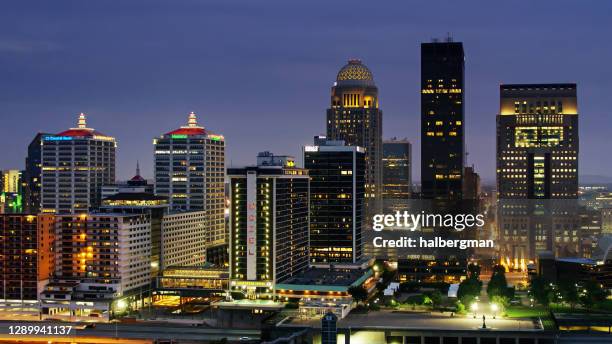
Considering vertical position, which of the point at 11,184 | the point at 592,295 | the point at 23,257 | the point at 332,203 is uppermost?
the point at 11,184

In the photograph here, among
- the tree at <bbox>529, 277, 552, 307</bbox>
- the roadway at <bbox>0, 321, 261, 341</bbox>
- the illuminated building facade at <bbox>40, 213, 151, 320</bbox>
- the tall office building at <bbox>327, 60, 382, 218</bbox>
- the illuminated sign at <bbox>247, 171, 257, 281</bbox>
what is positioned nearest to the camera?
the roadway at <bbox>0, 321, 261, 341</bbox>

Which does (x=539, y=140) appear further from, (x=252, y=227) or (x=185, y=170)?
(x=252, y=227)

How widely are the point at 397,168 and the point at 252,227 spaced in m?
76.7

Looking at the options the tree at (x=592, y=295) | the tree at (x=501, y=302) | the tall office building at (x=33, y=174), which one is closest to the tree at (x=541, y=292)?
the tree at (x=592, y=295)

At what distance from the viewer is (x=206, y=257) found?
111562mm

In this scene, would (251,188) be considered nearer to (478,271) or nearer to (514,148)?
(478,271)

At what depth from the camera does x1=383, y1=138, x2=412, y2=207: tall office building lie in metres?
154

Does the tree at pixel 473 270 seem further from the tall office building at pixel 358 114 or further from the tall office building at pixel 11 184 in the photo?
the tall office building at pixel 11 184

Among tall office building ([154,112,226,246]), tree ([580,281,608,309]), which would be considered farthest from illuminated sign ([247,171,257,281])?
tall office building ([154,112,226,246])

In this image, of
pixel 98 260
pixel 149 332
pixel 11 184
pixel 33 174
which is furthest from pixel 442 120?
pixel 11 184

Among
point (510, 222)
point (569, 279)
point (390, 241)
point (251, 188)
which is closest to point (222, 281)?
point (251, 188)

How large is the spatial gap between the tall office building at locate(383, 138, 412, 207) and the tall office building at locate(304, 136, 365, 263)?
50.1m

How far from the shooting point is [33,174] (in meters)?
167

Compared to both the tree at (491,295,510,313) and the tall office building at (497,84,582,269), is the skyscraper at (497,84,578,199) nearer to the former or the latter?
the tall office building at (497,84,582,269)
